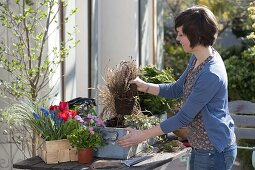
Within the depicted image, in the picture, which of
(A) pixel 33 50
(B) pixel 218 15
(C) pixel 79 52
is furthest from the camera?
(B) pixel 218 15

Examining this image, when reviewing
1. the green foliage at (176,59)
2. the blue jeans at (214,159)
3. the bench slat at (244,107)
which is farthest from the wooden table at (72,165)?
the green foliage at (176,59)

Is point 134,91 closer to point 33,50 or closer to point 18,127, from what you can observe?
point 33,50

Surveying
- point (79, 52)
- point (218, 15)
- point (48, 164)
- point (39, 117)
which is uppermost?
point (218, 15)

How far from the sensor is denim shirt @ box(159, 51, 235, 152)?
3303mm

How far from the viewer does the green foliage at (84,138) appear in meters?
3.53

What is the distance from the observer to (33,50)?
4492mm

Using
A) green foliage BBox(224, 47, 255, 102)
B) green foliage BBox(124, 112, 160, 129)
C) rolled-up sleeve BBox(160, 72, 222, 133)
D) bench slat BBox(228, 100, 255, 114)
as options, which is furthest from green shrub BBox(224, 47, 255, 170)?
rolled-up sleeve BBox(160, 72, 222, 133)

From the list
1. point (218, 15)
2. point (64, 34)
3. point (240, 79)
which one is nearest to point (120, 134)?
point (64, 34)

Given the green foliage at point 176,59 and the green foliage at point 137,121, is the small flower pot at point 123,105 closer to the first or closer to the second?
the green foliage at point 137,121

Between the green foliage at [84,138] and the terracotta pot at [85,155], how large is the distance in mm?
24

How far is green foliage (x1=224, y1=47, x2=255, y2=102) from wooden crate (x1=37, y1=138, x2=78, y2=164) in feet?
22.7

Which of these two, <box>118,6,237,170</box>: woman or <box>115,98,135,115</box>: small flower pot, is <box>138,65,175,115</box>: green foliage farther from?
<box>118,6,237,170</box>: woman

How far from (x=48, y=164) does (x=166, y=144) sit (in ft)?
2.80

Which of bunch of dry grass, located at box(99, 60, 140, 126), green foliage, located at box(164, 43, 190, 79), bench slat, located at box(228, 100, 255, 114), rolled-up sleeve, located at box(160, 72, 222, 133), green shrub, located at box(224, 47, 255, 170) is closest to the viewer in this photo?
rolled-up sleeve, located at box(160, 72, 222, 133)
